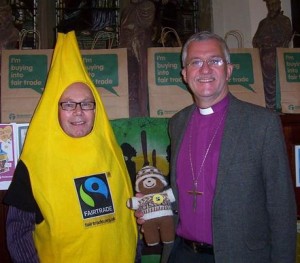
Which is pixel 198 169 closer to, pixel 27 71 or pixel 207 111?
pixel 207 111

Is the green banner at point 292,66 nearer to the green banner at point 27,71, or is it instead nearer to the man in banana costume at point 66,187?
the man in banana costume at point 66,187

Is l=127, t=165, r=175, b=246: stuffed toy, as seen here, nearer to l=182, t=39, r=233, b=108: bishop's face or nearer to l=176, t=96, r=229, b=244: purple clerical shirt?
l=176, t=96, r=229, b=244: purple clerical shirt

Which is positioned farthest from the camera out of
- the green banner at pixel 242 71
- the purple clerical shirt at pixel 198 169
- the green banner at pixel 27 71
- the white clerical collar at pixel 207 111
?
the green banner at pixel 242 71

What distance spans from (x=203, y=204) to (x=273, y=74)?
3.86 ft

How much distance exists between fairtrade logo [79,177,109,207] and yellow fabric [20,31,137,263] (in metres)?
0.02

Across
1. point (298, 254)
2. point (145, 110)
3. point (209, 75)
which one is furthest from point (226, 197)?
point (298, 254)

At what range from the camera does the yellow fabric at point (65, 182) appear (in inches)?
48.1

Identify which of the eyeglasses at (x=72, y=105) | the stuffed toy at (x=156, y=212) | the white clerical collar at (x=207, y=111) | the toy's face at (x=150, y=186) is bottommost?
the stuffed toy at (x=156, y=212)

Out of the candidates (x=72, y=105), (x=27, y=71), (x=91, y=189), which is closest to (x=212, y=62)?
(x=72, y=105)

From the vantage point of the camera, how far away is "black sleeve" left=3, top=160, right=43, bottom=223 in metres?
1.21

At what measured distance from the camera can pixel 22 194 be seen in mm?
1219

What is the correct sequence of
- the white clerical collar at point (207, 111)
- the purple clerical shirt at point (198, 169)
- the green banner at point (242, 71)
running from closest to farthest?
the purple clerical shirt at point (198, 169) < the white clerical collar at point (207, 111) < the green banner at point (242, 71)

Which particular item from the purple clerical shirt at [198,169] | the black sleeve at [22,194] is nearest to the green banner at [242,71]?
the purple clerical shirt at [198,169]

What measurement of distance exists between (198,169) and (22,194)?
68 centimetres
